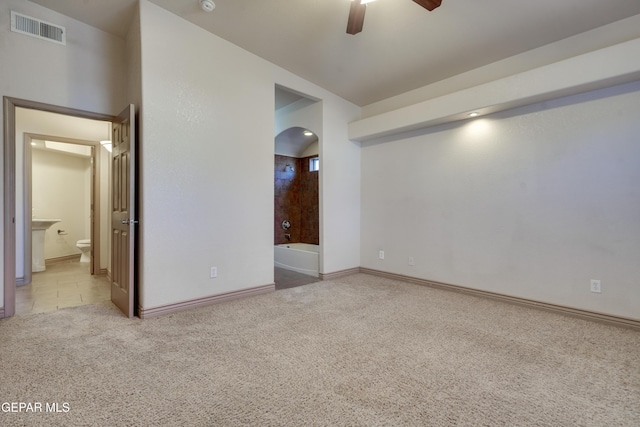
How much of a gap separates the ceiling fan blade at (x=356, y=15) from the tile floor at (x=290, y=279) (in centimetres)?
314

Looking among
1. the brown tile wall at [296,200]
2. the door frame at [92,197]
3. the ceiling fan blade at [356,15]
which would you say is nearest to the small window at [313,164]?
the brown tile wall at [296,200]

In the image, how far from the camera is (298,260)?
5141 mm

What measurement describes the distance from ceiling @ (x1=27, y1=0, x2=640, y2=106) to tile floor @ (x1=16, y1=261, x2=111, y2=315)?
10.1 feet

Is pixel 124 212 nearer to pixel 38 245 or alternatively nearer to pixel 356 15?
pixel 356 15

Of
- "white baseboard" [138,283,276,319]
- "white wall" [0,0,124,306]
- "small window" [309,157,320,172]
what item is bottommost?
"white baseboard" [138,283,276,319]

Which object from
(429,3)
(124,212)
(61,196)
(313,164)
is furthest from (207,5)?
(61,196)

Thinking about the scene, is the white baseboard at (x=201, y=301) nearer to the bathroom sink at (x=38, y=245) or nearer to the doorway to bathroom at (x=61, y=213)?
the doorway to bathroom at (x=61, y=213)

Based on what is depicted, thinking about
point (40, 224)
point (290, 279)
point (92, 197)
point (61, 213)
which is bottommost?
point (290, 279)

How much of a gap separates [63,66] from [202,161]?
166 centimetres

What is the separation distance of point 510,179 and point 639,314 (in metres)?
1.68

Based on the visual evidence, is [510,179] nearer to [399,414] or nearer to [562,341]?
[562,341]

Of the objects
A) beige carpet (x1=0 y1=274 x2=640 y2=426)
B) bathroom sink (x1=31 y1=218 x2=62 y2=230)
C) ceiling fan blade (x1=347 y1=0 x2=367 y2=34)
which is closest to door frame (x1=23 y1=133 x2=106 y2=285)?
bathroom sink (x1=31 y1=218 x2=62 y2=230)

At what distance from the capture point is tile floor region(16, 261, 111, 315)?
3.17 m

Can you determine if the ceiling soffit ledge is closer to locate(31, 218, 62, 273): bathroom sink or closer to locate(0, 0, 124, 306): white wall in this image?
locate(0, 0, 124, 306): white wall
